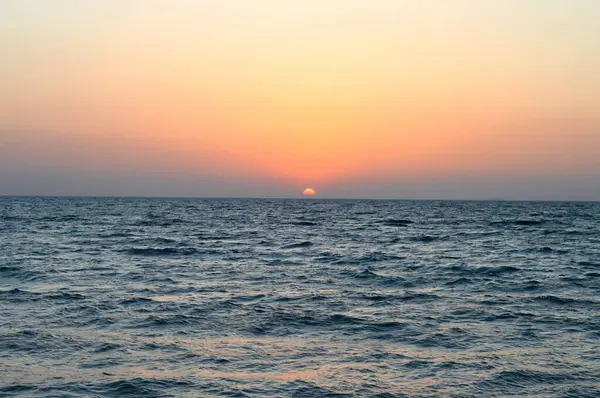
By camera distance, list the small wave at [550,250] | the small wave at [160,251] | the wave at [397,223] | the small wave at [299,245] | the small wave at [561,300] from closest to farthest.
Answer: the small wave at [561,300], the small wave at [160,251], the small wave at [550,250], the small wave at [299,245], the wave at [397,223]

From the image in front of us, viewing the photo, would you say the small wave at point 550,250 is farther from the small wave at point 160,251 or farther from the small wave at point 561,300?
the small wave at point 160,251

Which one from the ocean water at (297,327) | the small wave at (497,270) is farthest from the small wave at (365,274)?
the small wave at (497,270)

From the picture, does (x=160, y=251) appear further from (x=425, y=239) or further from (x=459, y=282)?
(x=425, y=239)

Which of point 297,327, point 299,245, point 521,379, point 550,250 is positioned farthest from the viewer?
point 299,245

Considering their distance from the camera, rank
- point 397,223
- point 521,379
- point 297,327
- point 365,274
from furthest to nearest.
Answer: point 397,223 → point 365,274 → point 297,327 → point 521,379

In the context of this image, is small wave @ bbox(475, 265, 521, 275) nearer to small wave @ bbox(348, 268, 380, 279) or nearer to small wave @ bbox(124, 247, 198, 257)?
small wave @ bbox(348, 268, 380, 279)

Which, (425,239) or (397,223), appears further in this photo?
(397,223)

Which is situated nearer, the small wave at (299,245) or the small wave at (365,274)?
the small wave at (365,274)

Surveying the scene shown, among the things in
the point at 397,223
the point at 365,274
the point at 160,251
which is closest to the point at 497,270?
the point at 365,274

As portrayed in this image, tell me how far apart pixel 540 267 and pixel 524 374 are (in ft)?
67.0

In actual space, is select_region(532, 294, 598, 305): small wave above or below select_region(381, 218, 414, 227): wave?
below

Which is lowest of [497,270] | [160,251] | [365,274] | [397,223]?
[160,251]

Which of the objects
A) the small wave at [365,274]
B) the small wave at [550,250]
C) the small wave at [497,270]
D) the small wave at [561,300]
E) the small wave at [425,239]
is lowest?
the small wave at [365,274]

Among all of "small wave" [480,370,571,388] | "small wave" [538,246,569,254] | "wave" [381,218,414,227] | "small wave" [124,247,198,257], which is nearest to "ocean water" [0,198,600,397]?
"small wave" [480,370,571,388]
